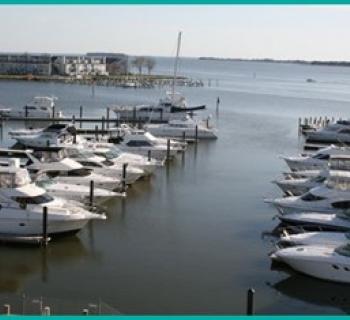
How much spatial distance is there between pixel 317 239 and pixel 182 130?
91.2ft

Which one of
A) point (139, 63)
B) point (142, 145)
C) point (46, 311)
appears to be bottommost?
point (46, 311)

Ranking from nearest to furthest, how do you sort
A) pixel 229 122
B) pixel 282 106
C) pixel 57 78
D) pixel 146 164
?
1. pixel 146 164
2. pixel 229 122
3. pixel 282 106
4. pixel 57 78

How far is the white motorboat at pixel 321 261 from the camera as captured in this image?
19266 millimetres

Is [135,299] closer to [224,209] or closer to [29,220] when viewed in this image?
[29,220]

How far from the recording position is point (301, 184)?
95.5ft

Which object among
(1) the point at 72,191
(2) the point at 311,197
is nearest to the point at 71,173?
(1) the point at 72,191

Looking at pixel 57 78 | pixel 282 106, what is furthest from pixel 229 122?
pixel 57 78

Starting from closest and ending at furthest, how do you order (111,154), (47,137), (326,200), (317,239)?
(317,239) → (326,200) → (111,154) → (47,137)

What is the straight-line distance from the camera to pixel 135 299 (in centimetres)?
1845

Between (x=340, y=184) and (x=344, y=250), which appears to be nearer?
(x=344, y=250)

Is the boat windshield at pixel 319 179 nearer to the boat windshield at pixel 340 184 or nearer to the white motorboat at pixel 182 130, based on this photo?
the boat windshield at pixel 340 184

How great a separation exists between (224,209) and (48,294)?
36.8ft

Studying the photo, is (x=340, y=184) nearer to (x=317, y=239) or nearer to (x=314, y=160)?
(x=317, y=239)

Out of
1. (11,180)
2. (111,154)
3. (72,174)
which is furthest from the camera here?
(111,154)
